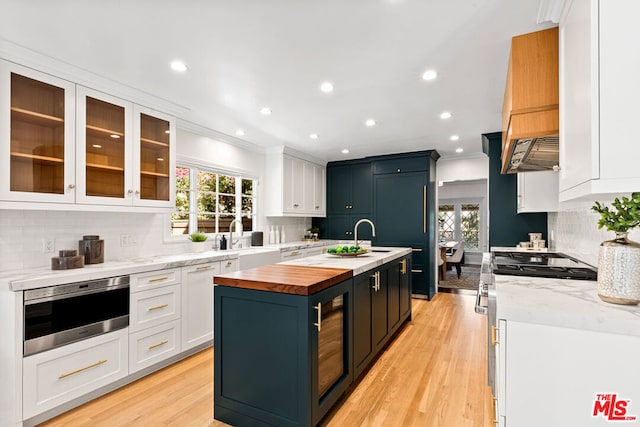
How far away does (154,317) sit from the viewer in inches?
107

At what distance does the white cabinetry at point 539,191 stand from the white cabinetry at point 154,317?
3.72 m

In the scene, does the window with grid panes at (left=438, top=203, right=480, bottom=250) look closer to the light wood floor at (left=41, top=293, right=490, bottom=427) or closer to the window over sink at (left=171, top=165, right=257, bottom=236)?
the light wood floor at (left=41, top=293, right=490, bottom=427)

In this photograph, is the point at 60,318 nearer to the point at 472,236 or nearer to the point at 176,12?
the point at 176,12

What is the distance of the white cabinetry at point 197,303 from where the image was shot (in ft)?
9.85

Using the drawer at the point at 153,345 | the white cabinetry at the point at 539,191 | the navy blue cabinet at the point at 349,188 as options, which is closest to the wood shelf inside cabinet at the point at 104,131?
the drawer at the point at 153,345

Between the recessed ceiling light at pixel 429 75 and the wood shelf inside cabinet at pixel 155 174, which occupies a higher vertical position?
Result: the recessed ceiling light at pixel 429 75

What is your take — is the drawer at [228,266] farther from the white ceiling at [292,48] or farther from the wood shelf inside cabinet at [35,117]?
the wood shelf inside cabinet at [35,117]

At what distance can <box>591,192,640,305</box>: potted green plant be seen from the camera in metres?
1.11

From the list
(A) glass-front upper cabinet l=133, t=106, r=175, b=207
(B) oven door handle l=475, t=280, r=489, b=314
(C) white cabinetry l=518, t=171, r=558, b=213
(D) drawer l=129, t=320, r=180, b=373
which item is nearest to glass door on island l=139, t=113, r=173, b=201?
(A) glass-front upper cabinet l=133, t=106, r=175, b=207

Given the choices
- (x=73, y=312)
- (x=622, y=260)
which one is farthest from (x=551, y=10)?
(x=73, y=312)

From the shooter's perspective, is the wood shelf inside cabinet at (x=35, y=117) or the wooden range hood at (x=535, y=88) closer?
the wooden range hood at (x=535, y=88)

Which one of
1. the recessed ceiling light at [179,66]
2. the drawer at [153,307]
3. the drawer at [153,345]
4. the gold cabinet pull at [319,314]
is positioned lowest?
Result: the drawer at [153,345]

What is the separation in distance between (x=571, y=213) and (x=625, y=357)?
2198 mm

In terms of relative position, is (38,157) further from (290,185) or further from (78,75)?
(290,185)
